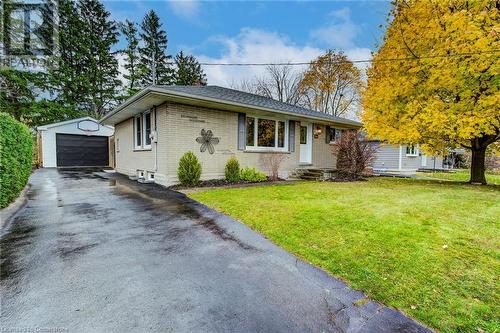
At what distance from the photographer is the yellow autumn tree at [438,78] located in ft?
24.1

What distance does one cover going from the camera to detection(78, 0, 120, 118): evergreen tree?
2448 centimetres

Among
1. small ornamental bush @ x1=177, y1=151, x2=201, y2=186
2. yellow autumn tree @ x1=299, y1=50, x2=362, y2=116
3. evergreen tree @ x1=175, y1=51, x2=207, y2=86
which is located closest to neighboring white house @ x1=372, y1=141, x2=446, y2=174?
yellow autumn tree @ x1=299, y1=50, x2=362, y2=116

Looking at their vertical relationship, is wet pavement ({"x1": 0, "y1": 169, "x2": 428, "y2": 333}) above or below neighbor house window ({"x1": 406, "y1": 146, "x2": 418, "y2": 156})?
below

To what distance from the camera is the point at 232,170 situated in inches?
357

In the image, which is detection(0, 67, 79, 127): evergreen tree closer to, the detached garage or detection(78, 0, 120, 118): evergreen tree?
detection(78, 0, 120, 118): evergreen tree

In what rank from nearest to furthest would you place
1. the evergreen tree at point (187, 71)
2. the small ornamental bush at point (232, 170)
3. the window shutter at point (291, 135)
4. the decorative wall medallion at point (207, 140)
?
the decorative wall medallion at point (207, 140)
the small ornamental bush at point (232, 170)
the window shutter at point (291, 135)
the evergreen tree at point (187, 71)

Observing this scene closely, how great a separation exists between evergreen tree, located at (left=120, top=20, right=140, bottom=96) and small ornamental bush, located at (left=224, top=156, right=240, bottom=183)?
21933 millimetres

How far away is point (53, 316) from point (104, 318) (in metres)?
0.39

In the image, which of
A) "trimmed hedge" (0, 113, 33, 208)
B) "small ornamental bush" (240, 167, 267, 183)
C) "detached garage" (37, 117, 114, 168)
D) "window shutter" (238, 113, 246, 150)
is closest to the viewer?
"trimmed hedge" (0, 113, 33, 208)

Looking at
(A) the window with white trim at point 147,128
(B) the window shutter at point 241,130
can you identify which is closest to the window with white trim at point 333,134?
(B) the window shutter at point 241,130

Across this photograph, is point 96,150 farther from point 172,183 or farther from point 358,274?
point 358,274

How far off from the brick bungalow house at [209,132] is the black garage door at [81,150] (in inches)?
238

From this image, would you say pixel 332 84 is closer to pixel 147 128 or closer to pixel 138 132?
pixel 138 132

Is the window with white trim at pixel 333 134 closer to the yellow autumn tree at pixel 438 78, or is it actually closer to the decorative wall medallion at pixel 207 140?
the yellow autumn tree at pixel 438 78
